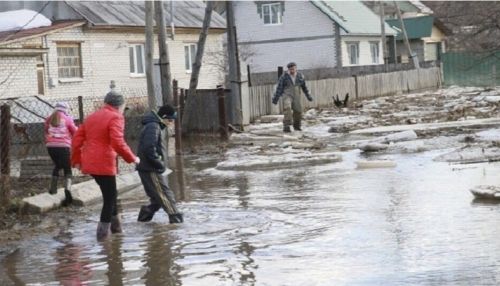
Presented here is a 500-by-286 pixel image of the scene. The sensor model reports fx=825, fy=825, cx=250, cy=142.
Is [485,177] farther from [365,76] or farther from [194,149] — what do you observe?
[365,76]

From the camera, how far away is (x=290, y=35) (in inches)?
2016

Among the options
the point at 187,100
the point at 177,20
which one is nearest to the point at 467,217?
the point at 187,100

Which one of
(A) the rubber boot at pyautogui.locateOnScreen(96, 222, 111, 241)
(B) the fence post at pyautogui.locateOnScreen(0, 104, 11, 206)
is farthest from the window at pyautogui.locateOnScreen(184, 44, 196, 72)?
(A) the rubber boot at pyautogui.locateOnScreen(96, 222, 111, 241)

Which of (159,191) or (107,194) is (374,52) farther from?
(107,194)

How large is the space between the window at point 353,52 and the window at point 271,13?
468 centimetres

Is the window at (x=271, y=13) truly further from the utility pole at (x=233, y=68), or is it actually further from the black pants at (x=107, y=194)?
the black pants at (x=107, y=194)

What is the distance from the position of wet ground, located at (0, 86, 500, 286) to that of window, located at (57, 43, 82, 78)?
18392 millimetres

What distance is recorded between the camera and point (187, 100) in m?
21.7

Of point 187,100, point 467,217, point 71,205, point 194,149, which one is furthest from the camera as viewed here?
point 187,100

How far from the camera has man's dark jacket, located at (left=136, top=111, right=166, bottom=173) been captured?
898 cm

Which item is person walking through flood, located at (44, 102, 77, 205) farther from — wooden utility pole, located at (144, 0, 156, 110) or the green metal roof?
the green metal roof

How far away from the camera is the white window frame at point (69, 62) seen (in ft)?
97.1

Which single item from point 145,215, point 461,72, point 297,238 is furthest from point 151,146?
point 461,72

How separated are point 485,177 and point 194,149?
8107mm
